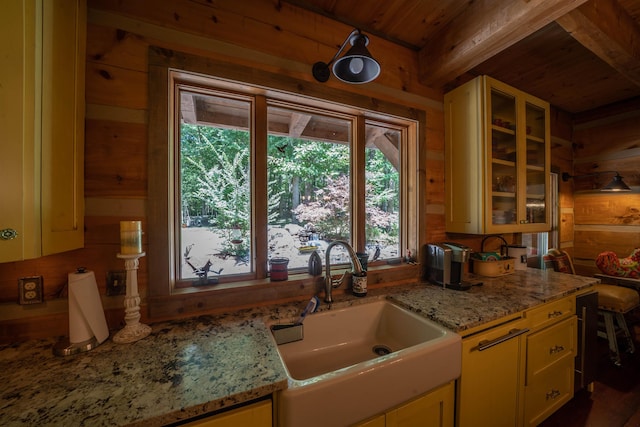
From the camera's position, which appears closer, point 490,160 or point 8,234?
point 8,234

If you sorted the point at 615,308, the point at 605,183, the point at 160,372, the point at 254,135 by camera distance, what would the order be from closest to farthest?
the point at 160,372 → the point at 254,135 → the point at 615,308 → the point at 605,183

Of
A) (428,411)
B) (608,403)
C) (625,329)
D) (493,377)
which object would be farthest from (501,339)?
(625,329)

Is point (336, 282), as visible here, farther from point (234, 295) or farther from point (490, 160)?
Answer: point (490, 160)

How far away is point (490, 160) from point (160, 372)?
82.9 inches

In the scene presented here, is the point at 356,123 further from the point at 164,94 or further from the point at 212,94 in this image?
the point at 164,94

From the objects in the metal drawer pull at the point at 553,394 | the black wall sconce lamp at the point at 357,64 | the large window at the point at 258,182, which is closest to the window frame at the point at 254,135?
the large window at the point at 258,182

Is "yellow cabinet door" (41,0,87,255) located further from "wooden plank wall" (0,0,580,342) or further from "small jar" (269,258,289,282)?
"small jar" (269,258,289,282)

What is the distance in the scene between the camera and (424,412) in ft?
2.98

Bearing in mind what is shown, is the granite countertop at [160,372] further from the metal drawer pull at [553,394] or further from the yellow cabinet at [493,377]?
the metal drawer pull at [553,394]

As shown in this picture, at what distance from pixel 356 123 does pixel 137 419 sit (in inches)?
66.1

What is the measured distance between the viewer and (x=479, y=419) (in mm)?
1072

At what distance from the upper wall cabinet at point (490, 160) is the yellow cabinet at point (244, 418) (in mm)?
1654

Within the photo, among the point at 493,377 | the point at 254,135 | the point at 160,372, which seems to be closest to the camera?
the point at 160,372

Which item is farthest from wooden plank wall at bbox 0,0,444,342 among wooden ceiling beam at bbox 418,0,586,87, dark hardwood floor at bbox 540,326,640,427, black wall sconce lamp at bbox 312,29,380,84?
dark hardwood floor at bbox 540,326,640,427
